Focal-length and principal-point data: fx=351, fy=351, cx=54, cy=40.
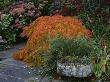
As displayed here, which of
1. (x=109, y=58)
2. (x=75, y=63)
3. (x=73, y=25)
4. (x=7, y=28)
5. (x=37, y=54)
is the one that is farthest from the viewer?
(x=7, y=28)

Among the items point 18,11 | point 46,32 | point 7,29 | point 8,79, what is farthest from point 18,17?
point 8,79

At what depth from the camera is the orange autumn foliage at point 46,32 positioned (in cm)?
764

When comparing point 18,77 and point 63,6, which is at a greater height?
point 63,6

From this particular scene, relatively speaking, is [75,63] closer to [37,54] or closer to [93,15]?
[37,54]

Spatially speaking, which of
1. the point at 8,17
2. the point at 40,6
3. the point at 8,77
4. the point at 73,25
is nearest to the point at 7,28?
the point at 8,17

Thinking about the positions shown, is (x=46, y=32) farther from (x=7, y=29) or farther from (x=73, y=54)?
(x=7, y=29)

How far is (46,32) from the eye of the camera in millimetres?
7816

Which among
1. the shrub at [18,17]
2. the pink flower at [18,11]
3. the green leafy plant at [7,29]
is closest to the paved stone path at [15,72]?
the green leafy plant at [7,29]

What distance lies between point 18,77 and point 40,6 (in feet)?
11.0

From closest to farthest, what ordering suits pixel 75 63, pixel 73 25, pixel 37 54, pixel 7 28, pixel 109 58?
pixel 75 63, pixel 109 58, pixel 37 54, pixel 73 25, pixel 7 28

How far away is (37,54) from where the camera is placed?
292 inches

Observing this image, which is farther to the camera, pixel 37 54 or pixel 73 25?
pixel 73 25

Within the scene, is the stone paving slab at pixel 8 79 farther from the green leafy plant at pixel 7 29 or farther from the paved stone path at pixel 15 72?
the green leafy plant at pixel 7 29

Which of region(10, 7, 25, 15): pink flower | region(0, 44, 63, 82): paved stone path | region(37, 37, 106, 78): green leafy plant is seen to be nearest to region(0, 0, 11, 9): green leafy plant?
region(10, 7, 25, 15): pink flower
